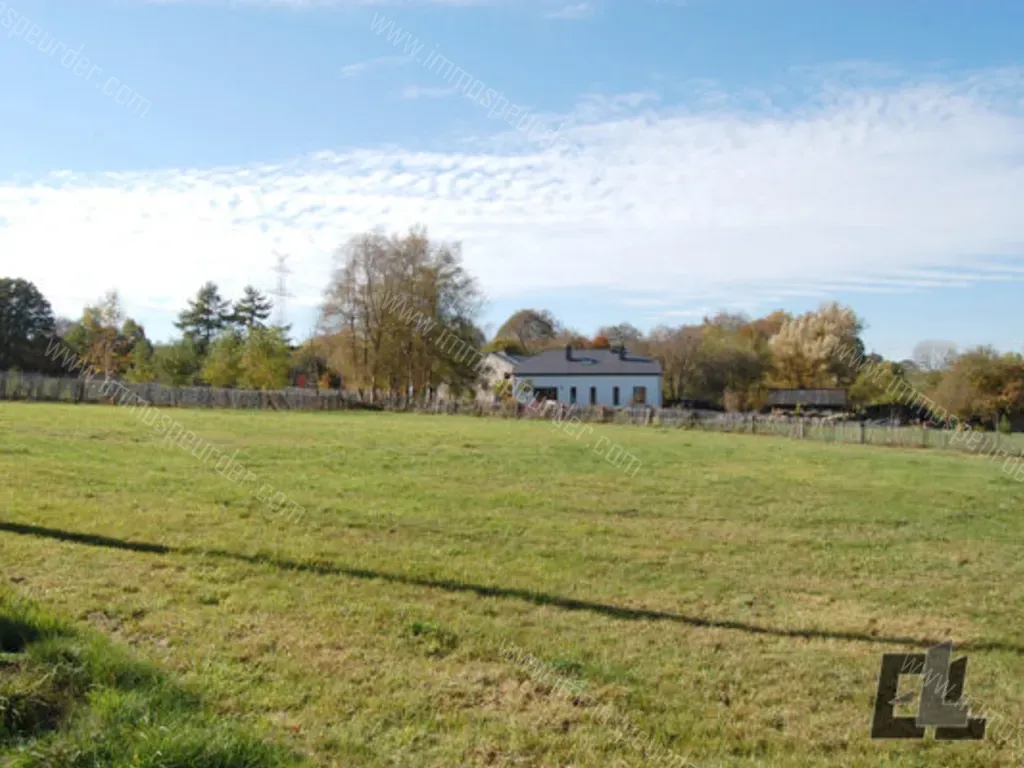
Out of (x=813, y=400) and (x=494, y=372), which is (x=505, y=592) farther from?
(x=494, y=372)

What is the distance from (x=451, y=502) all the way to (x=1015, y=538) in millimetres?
9720

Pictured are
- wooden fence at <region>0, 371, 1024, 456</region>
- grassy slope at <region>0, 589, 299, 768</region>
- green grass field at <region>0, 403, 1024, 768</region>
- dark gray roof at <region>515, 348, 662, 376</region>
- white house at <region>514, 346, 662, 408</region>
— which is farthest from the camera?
dark gray roof at <region>515, 348, 662, 376</region>

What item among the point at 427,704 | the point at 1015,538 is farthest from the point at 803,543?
the point at 427,704

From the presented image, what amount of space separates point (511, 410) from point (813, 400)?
2881 centimetres

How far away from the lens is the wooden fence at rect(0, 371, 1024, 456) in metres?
39.5

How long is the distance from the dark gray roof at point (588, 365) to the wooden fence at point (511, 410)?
671 inches

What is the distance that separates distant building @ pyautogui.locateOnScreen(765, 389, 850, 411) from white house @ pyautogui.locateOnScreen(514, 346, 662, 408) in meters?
11.0

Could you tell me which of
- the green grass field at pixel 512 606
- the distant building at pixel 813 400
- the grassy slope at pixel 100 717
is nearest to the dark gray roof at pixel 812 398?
the distant building at pixel 813 400

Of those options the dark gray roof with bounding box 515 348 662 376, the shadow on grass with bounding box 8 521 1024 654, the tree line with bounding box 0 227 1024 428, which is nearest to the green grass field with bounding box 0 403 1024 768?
the shadow on grass with bounding box 8 521 1024 654

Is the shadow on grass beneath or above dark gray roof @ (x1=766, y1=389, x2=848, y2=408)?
Answer: beneath

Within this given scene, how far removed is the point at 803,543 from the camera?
1165 centimetres

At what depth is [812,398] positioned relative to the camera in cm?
6650

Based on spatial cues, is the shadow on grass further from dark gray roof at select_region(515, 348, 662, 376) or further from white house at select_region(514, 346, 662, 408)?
dark gray roof at select_region(515, 348, 662, 376)

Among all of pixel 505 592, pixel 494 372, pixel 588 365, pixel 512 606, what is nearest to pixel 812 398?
pixel 588 365
